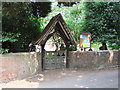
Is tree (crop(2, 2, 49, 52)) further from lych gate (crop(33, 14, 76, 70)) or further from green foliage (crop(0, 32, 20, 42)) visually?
lych gate (crop(33, 14, 76, 70))

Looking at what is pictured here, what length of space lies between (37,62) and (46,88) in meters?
2.91

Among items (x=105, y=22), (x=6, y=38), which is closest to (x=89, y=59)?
(x=105, y=22)

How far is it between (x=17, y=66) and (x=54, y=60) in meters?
3.25

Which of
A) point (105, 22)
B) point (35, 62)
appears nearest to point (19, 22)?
point (35, 62)

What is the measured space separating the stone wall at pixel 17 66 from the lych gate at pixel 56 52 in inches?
56.3

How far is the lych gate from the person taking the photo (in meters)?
8.77

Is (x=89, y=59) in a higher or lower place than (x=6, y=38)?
lower

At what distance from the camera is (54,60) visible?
931 cm

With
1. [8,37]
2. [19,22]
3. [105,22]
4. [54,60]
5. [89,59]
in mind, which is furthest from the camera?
[105,22]

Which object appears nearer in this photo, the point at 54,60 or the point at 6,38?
the point at 6,38

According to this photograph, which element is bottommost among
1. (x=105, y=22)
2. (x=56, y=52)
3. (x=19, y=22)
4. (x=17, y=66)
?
(x=17, y=66)

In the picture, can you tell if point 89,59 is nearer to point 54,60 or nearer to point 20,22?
point 54,60

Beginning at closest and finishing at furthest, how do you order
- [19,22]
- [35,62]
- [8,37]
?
1. [8,37]
2. [35,62]
3. [19,22]

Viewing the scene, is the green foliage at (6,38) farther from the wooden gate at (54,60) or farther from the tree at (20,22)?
the wooden gate at (54,60)
